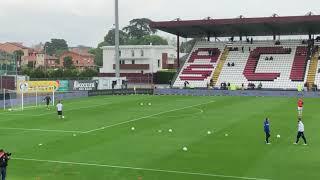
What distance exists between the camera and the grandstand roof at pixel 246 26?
62438 mm

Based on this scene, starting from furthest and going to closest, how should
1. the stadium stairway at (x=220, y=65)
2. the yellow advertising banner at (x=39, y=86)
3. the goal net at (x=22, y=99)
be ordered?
the stadium stairway at (x=220, y=65)
the yellow advertising banner at (x=39, y=86)
the goal net at (x=22, y=99)

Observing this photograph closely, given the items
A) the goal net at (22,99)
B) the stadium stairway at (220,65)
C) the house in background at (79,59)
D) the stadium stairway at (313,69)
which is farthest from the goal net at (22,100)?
the house in background at (79,59)

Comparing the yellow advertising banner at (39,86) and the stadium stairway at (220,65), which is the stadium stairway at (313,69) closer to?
the stadium stairway at (220,65)

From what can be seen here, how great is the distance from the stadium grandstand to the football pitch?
26154 millimetres

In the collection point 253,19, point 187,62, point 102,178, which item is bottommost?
point 102,178

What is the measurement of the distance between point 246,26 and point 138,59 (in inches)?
1864

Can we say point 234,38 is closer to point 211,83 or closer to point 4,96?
point 211,83

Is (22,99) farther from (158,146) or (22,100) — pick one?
(158,146)

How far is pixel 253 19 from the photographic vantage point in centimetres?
6388

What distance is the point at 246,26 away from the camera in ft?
222

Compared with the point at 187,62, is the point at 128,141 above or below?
below

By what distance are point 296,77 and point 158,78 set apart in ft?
88.5

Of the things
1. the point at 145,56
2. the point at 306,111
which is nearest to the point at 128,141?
the point at 306,111

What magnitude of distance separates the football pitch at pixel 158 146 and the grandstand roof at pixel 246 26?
2456 centimetres
